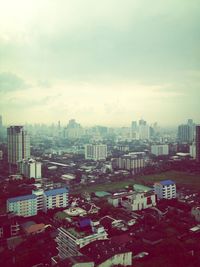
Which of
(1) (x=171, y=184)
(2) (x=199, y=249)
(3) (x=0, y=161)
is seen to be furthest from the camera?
(3) (x=0, y=161)

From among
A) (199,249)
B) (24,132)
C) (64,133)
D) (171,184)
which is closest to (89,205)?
(171,184)

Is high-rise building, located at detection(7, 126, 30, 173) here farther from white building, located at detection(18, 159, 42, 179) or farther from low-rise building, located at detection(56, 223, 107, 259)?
low-rise building, located at detection(56, 223, 107, 259)

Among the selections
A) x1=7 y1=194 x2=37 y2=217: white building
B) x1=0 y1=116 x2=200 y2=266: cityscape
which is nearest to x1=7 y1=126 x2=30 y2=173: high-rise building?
x1=0 y1=116 x2=200 y2=266: cityscape

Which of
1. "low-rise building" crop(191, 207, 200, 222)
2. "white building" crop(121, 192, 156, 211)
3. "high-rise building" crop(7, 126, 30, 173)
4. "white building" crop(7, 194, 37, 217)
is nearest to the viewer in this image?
"low-rise building" crop(191, 207, 200, 222)

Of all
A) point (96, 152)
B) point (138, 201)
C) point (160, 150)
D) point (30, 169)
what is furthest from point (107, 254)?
point (160, 150)

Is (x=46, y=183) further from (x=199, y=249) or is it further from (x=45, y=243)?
(x=199, y=249)

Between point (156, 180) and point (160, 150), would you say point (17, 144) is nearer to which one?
point (156, 180)
